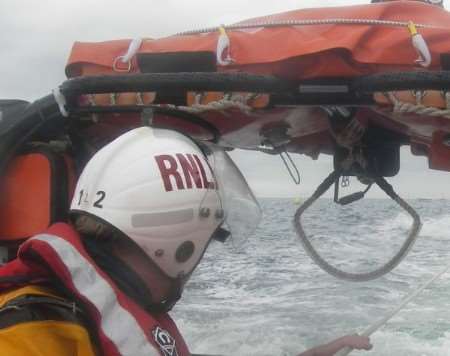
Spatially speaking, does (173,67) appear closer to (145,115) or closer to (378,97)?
(145,115)

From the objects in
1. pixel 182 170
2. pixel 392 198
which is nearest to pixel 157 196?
pixel 182 170

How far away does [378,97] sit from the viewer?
144cm

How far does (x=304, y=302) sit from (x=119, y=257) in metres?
4.28

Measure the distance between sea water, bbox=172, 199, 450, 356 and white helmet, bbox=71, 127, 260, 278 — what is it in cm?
139

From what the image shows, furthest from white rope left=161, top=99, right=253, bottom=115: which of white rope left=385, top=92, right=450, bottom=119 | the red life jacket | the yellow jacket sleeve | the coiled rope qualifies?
the coiled rope

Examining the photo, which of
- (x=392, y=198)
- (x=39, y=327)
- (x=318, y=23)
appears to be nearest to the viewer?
(x=39, y=327)

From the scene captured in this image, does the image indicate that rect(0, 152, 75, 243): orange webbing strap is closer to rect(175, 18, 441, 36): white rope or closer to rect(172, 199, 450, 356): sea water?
rect(175, 18, 441, 36): white rope

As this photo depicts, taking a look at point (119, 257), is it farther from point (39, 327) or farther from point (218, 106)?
point (218, 106)

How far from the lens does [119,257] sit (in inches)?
49.4

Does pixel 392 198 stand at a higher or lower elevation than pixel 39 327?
lower

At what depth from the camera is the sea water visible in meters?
4.22

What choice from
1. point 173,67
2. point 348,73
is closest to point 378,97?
point 348,73

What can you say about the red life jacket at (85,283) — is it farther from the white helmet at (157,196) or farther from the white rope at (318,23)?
the white rope at (318,23)

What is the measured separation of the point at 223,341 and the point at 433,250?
4.80m
